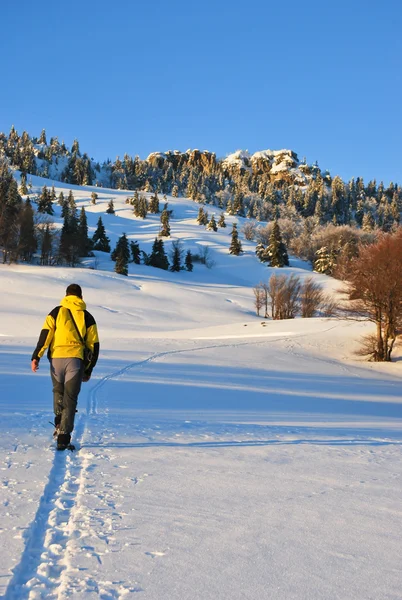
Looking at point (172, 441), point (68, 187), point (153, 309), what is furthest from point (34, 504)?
point (68, 187)

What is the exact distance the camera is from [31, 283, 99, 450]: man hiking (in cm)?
558

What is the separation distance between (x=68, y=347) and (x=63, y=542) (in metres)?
2.84

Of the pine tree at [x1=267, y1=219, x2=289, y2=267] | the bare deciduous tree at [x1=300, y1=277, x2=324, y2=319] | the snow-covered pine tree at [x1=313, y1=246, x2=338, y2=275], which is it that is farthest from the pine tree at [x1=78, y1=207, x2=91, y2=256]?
the snow-covered pine tree at [x1=313, y1=246, x2=338, y2=275]

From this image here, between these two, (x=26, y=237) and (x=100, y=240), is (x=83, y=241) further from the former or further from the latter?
(x=26, y=237)

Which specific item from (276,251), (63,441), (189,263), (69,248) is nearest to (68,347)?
(63,441)

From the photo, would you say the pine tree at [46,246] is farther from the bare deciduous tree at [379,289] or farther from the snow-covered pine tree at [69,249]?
the bare deciduous tree at [379,289]

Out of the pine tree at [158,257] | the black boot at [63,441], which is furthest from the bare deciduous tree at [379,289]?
the pine tree at [158,257]

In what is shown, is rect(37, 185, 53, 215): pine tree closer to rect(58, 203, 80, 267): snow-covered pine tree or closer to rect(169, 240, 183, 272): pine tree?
rect(58, 203, 80, 267): snow-covered pine tree

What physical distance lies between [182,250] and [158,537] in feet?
275

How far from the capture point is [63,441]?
17.3 ft

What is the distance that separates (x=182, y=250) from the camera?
283 ft

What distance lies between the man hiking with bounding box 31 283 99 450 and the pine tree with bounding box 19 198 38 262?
5815 cm

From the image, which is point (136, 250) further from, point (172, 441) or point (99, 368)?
point (172, 441)

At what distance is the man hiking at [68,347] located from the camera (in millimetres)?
5578
